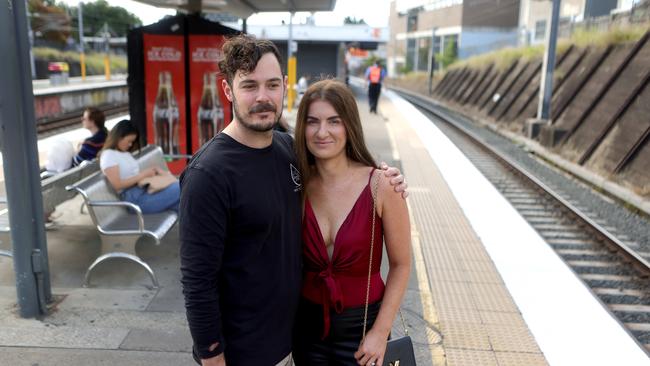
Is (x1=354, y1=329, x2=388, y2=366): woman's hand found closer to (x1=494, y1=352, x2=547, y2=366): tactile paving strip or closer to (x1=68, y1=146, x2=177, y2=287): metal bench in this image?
(x1=494, y1=352, x2=547, y2=366): tactile paving strip

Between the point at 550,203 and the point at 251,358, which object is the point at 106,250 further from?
the point at 550,203

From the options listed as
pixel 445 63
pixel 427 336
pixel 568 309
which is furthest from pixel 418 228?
pixel 445 63

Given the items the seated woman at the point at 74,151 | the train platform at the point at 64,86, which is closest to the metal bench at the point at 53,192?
the seated woman at the point at 74,151

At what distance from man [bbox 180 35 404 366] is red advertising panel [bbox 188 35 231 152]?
5.96m

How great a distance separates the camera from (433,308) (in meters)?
4.53

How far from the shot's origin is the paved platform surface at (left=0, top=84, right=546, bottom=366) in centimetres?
364

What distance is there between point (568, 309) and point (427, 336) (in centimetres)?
148

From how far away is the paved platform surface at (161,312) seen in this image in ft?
12.0

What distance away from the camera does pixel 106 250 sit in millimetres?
4844

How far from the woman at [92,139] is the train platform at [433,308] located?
2.40ft

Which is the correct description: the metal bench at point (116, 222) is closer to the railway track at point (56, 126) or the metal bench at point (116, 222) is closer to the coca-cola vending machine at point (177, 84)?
the coca-cola vending machine at point (177, 84)

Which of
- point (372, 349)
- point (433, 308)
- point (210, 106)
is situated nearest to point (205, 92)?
point (210, 106)

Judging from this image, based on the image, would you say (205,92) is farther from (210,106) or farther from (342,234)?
(342,234)

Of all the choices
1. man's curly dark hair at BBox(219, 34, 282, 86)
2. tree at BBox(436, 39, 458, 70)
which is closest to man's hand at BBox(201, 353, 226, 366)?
man's curly dark hair at BBox(219, 34, 282, 86)
